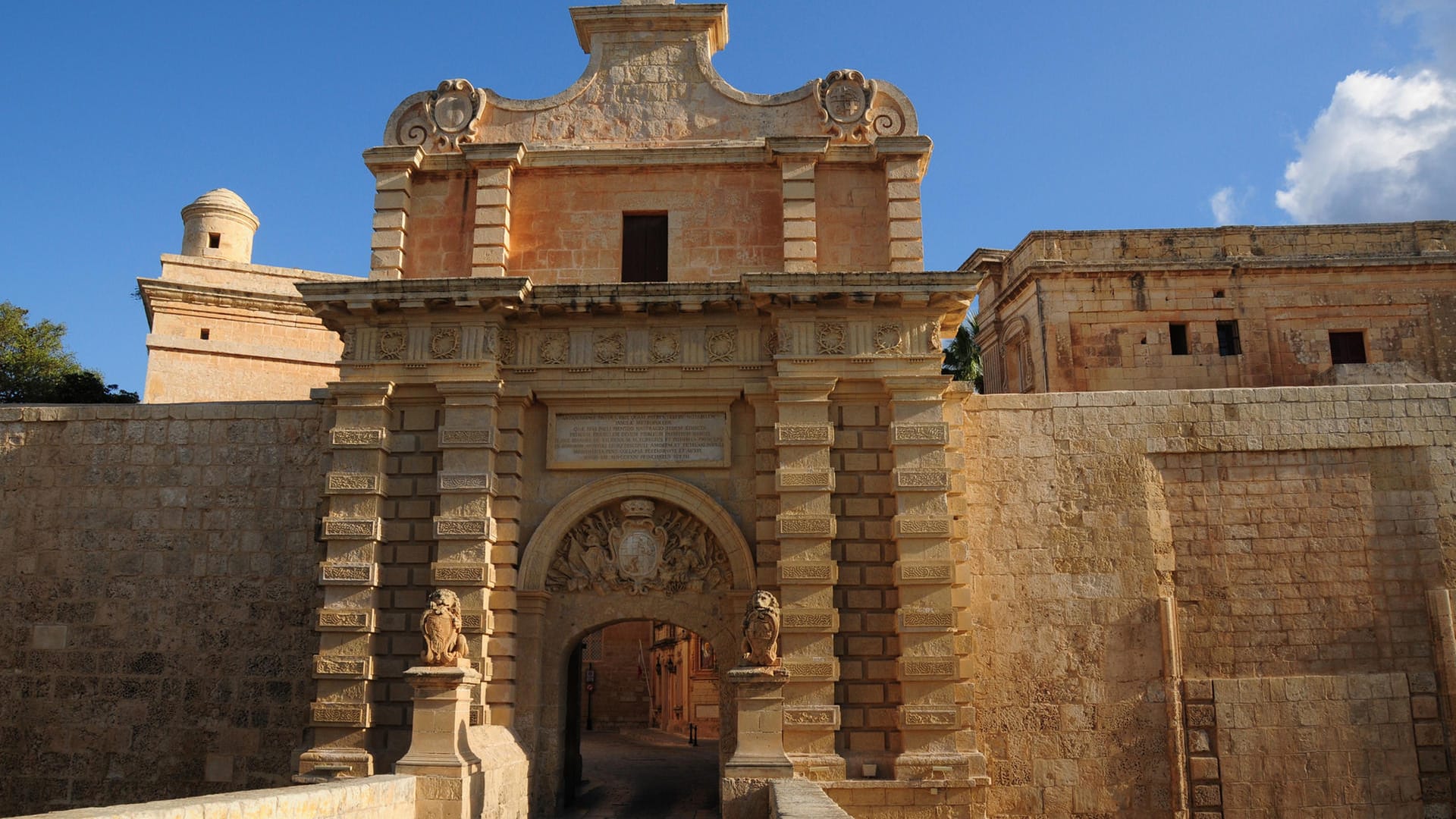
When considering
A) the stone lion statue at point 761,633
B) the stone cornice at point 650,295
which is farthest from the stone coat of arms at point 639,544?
the stone cornice at point 650,295

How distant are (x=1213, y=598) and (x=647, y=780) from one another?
7.93 m

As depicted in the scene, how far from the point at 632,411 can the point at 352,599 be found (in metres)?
3.60

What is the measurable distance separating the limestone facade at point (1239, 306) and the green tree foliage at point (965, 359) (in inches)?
235

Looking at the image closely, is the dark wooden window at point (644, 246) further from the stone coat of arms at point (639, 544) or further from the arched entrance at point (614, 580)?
the stone coat of arms at point (639, 544)

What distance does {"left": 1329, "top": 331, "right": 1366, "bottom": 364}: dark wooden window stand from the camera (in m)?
19.2

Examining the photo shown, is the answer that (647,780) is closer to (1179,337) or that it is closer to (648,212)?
(648,212)

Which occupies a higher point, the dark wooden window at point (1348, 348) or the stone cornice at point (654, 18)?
the stone cornice at point (654, 18)

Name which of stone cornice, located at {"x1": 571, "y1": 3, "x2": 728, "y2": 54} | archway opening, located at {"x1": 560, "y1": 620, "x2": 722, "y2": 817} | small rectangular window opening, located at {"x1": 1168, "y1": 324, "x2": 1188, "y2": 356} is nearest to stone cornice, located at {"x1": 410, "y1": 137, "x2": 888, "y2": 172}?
stone cornice, located at {"x1": 571, "y1": 3, "x2": 728, "y2": 54}

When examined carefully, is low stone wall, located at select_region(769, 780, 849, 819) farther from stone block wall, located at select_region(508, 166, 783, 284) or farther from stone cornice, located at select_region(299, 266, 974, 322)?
stone block wall, located at select_region(508, 166, 783, 284)

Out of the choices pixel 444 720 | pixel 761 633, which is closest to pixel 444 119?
pixel 444 720

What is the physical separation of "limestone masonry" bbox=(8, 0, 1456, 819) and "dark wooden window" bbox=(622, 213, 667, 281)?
0.04m

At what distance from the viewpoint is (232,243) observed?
73.1 feet

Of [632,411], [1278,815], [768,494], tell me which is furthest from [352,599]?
[1278,815]

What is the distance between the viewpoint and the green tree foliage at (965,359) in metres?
25.6
